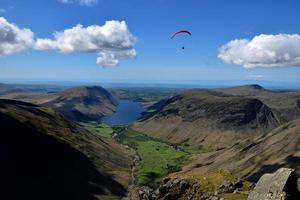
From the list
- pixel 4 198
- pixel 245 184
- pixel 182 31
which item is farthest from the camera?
pixel 4 198

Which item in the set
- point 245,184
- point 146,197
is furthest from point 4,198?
point 245,184

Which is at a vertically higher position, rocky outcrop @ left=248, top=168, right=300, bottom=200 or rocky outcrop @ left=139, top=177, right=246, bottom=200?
rocky outcrop @ left=248, top=168, right=300, bottom=200

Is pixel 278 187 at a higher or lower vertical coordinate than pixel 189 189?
higher

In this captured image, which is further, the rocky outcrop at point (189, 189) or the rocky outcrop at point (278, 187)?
the rocky outcrop at point (189, 189)

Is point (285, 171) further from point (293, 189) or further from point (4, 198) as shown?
point (4, 198)

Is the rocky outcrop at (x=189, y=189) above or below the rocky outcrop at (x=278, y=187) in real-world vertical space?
below

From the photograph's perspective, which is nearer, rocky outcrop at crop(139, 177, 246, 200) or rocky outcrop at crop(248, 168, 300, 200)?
rocky outcrop at crop(248, 168, 300, 200)

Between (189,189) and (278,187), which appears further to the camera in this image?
(189,189)

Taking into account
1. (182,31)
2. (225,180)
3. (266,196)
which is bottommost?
(225,180)
